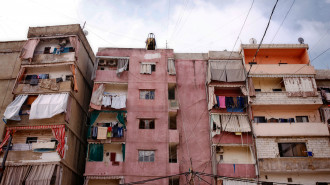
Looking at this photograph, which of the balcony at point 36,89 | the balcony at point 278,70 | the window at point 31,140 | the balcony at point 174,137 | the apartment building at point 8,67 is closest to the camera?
the window at point 31,140

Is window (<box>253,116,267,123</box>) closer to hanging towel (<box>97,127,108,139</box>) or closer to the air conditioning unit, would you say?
the air conditioning unit

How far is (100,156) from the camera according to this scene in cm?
2441

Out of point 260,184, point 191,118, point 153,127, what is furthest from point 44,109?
point 260,184

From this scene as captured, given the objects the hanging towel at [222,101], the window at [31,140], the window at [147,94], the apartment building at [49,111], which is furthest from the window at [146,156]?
the window at [31,140]

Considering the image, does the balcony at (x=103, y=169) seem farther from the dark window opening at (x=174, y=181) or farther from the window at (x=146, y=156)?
the dark window opening at (x=174, y=181)

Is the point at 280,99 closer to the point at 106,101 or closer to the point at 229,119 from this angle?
the point at 229,119

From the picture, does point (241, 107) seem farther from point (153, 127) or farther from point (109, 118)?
point (109, 118)

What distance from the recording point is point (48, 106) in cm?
2355

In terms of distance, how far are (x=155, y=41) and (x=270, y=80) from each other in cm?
1193

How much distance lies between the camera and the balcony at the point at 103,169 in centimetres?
2327

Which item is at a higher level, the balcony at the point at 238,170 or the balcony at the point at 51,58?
the balcony at the point at 51,58

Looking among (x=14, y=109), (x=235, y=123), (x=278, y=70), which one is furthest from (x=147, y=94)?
(x=278, y=70)

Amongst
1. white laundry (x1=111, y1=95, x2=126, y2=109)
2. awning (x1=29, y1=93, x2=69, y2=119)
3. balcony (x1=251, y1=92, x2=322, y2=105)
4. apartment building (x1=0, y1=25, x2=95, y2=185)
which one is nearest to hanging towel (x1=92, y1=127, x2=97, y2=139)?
apartment building (x1=0, y1=25, x2=95, y2=185)

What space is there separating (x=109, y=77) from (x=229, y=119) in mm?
11392
